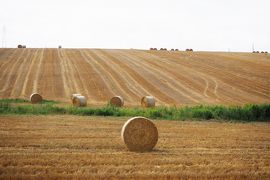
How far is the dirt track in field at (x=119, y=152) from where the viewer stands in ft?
33.9

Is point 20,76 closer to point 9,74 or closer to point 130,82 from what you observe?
A: point 9,74

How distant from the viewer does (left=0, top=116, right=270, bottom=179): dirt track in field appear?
10.3m

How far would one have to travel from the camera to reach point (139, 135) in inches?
536

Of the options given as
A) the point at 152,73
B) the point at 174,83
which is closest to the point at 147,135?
the point at 174,83

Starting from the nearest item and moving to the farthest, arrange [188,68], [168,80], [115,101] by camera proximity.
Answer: [115,101]
[168,80]
[188,68]

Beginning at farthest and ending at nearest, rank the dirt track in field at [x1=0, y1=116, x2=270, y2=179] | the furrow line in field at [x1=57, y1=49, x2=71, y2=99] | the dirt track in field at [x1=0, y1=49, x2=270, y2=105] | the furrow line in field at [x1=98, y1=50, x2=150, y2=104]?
the furrow line in field at [x1=98, y1=50, x2=150, y2=104] → the furrow line in field at [x1=57, y1=49, x2=71, y2=99] → the dirt track in field at [x1=0, y1=49, x2=270, y2=105] → the dirt track in field at [x1=0, y1=116, x2=270, y2=179]

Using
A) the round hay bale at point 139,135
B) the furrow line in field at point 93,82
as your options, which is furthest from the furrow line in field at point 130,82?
the round hay bale at point 139,135

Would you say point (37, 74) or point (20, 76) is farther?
point (37, 74)

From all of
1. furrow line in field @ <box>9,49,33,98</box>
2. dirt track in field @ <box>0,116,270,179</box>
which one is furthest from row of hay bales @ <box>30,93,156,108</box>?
dirt track in field @ <box>0,116,270,179</box>

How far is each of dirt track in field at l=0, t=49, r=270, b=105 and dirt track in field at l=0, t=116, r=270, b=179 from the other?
13608 millimetres

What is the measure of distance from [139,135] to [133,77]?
1144 inches

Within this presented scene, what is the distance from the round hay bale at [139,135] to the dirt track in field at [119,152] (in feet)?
0.99

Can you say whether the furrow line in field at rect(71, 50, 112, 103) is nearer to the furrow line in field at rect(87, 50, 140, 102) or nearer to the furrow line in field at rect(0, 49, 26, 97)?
the furrow line in field at rect(87, 50, 140, 102)

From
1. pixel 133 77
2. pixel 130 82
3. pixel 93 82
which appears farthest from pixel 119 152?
pixel 133 77
